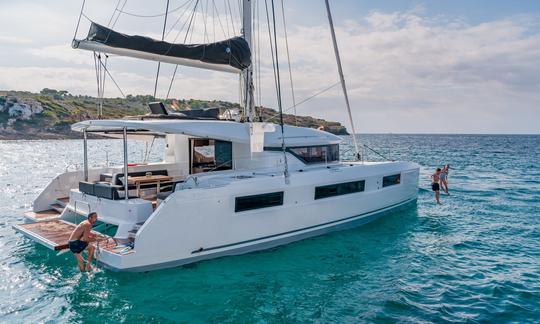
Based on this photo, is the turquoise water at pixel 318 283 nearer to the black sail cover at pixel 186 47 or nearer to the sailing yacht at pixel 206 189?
the sailing yacht at pixel 206 189

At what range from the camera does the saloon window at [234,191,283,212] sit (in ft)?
26.6

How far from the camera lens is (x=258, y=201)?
27.5 ft

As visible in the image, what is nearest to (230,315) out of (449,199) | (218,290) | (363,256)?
(218,290)

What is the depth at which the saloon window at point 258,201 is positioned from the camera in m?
8.10

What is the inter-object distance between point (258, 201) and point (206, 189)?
4.31 ft

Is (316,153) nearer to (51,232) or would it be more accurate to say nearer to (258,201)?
(258,201)

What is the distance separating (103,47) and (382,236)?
852cm

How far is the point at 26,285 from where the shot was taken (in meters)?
6.86

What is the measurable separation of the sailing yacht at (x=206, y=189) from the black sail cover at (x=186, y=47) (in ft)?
0.09

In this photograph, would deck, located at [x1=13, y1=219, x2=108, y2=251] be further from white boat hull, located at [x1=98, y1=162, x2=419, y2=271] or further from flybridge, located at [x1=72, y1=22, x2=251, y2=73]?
flybridge, located at [x1=72, y1=22, x2=251, y2=73]

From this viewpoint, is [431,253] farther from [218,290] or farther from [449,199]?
[449,199]

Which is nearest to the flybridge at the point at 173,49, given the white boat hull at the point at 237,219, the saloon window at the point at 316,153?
the saloon window at the point at 316,153

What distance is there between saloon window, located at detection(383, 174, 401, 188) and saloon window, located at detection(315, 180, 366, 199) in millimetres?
1277

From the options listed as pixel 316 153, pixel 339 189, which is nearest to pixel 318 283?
pixel 339 189
